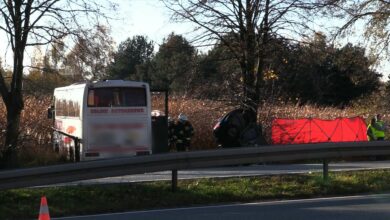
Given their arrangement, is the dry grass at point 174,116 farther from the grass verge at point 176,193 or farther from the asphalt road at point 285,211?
the asphalt road at point 285,211

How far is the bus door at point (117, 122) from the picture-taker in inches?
739

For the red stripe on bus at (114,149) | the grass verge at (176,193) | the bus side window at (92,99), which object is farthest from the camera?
the bus side window at (92,99)

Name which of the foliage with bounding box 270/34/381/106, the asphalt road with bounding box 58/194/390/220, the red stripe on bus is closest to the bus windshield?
the red stripe on bus

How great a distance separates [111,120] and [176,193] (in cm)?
774

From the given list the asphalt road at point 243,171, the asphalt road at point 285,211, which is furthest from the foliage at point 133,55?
the asphalt road at point 285,211

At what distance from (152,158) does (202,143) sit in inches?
522

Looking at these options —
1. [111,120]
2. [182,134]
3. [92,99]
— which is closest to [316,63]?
[182,134]

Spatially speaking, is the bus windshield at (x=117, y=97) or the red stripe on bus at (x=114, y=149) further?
the bus windshield at (x=117, y=97)

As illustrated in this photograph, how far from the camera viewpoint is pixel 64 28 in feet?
50.4

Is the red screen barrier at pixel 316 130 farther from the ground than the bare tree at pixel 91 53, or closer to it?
closer to it

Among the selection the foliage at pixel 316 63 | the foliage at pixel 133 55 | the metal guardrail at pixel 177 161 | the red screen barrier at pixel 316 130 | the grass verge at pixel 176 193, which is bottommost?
the grass verge at pixel 176 193

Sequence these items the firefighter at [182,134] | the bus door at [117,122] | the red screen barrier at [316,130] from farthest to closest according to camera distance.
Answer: the red screen barrier at [316,130] < the firefighter at [182,134] < the bus door at [117,122]

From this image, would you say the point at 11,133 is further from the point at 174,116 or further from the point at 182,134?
the point at 174,116

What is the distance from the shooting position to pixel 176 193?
38.7ft
